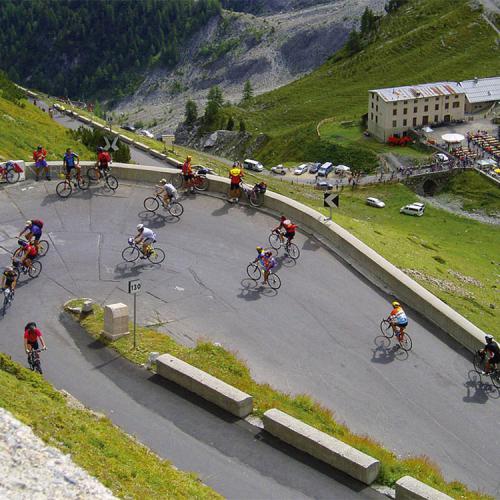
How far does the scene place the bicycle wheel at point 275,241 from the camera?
29.7 meters

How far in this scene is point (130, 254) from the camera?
28125 millimetres

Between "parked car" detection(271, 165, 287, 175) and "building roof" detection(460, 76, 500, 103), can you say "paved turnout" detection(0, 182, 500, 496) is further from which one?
"building roof" detection(460, 76, 500, 103)

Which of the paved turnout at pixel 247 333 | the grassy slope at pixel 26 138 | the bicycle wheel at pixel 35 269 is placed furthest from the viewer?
the grassy slope at pixel 26 138

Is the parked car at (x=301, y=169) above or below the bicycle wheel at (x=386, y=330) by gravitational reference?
below

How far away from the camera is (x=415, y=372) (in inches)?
920

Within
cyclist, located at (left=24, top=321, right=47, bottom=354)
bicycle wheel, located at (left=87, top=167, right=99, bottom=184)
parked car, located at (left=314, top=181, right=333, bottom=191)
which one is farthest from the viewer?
parked car, located at (left=314, top=181, right=333, bottom=191)

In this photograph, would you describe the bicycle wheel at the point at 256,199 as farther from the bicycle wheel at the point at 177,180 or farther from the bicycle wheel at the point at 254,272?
the bicycle wheel at the point at 254,272

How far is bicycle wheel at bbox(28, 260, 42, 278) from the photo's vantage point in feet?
86.5

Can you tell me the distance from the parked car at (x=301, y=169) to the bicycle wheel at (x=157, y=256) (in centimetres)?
7694

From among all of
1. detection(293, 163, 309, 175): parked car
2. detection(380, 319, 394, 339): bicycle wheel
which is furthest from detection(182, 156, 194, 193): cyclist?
detection(293, 163, 309, 175): parked car

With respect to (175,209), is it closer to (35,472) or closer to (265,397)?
(265,397)

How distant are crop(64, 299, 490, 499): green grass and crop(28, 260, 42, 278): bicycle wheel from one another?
2637 mm

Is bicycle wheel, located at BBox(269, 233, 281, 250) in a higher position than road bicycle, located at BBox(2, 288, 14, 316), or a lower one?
lower

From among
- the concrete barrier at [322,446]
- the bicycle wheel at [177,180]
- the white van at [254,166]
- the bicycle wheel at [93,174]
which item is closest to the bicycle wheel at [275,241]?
the bicycle wheel at [177,180]
